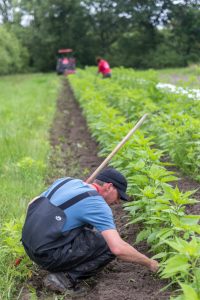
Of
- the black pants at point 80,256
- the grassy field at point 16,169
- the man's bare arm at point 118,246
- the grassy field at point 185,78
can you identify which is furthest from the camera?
the grassy field at point 185,78

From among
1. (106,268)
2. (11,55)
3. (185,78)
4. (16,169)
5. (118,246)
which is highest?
(118,246)

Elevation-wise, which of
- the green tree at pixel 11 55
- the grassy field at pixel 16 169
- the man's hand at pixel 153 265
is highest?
the man's hand at pixel 153 265

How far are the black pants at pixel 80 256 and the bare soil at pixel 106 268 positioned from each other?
189 mm

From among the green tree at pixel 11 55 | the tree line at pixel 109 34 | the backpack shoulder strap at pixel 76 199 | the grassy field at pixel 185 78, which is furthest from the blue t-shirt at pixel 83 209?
the tree line at pixel 109 34

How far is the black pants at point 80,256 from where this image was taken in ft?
12.9

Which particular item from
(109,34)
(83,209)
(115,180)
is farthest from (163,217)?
(109,34)

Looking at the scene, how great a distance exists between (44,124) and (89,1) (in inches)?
1433

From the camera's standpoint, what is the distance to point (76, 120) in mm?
13492

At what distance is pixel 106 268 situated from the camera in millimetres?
4434

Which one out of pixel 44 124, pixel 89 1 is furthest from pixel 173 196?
pixel 89 1

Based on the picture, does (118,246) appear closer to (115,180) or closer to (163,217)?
(163,217)

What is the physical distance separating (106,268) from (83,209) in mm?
897

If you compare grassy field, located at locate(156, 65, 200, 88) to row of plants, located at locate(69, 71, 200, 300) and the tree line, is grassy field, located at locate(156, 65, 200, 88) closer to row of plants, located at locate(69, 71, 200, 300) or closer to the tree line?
row of plants, located at locate(69, 71, 200, 300)

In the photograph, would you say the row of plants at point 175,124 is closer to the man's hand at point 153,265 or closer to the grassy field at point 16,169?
the grassy field at point 16,169
